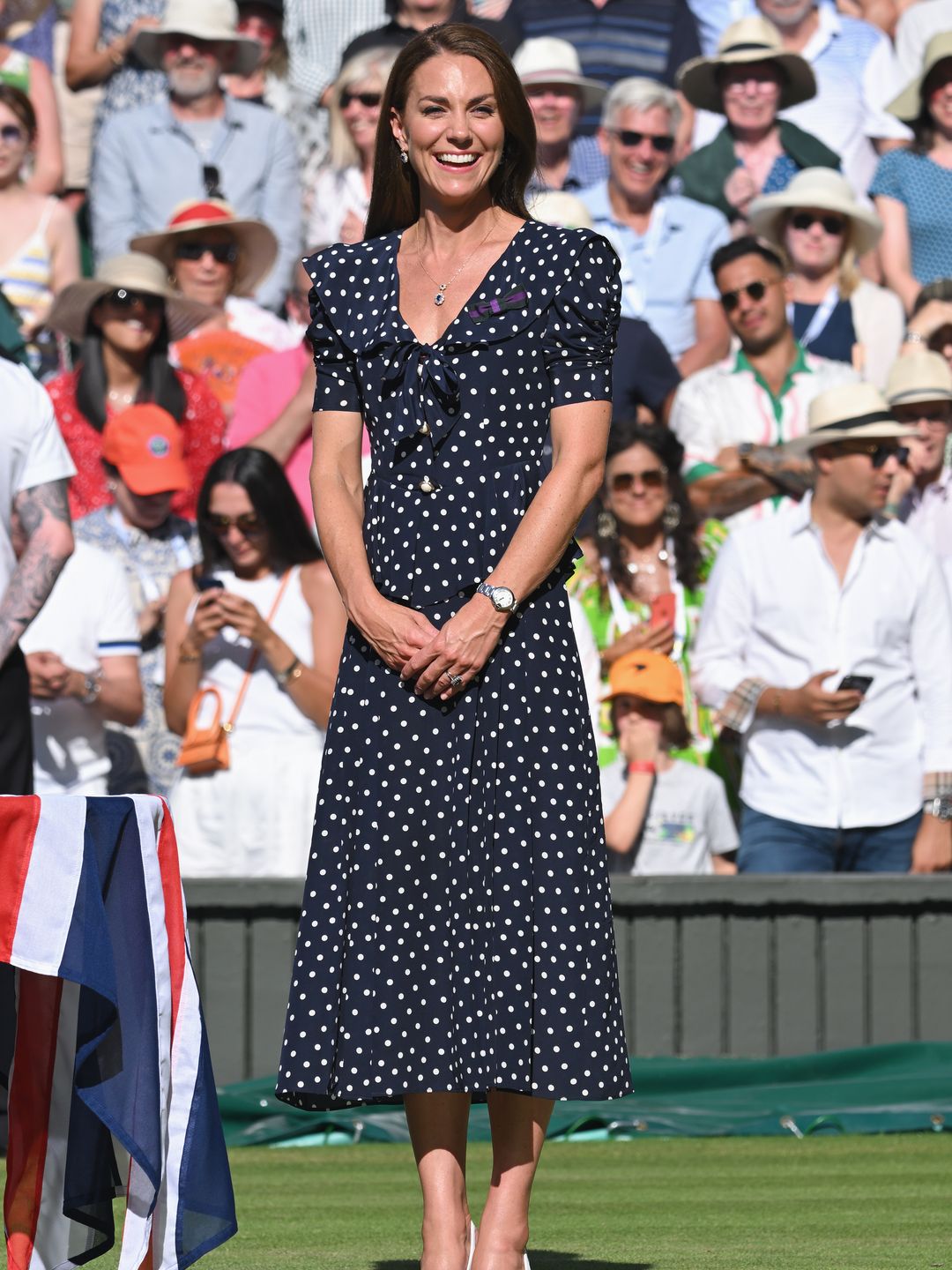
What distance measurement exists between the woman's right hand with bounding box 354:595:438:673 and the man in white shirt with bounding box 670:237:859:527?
17.9 ft

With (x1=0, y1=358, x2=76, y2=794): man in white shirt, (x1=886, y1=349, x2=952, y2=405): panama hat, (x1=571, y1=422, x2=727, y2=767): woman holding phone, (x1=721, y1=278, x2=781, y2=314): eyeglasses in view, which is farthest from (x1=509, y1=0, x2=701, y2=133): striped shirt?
(x1=0, y1=358, x2=76, y2=794): man in white shirt

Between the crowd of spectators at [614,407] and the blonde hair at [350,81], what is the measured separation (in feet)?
0.06

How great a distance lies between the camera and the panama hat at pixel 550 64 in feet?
36.5

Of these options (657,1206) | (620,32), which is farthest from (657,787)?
(620,32)

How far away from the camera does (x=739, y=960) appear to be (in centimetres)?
811

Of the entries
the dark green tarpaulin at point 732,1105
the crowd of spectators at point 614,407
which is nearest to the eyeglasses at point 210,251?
the crowd of spectators at point 614,407

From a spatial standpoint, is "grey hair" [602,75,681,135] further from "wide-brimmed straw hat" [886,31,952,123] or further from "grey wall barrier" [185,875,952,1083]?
"grey wall barrier" [185,875,952,1083]

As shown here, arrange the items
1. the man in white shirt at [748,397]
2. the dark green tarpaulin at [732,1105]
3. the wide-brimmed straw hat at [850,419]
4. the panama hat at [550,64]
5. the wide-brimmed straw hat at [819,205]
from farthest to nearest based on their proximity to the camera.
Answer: the panama hat at [550,64], the wide-brimmed straw hat at [819,205], the man in white shirt at [748,397], the wide-brimmed straw hat at [850,419], the dark green tarpaulin at [732,1105]

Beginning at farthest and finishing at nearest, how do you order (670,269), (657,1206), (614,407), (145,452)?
(670,269) < (614,407) < (145,452) < (657,1206)

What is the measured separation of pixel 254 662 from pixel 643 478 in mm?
1652

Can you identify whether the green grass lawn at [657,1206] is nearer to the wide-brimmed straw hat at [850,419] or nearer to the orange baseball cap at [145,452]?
the wide-brimmed straw hat at [850,419]

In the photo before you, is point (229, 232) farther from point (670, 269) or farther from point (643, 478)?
point (643, 478)

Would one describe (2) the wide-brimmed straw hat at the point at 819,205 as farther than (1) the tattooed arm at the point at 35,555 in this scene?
Yes

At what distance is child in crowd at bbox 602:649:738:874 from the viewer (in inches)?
331
